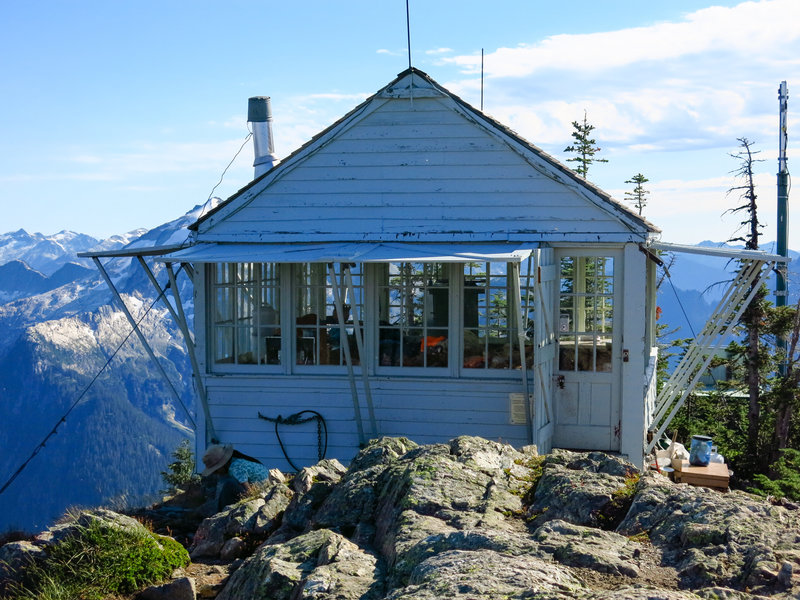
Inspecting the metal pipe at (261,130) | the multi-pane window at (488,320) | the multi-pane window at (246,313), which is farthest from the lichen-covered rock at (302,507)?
the metal pipe at (261,130)

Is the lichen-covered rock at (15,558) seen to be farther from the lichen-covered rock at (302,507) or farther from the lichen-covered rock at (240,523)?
the lichen-covered rock at (302,507)

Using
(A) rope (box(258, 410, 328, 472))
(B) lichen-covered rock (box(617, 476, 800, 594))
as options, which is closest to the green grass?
(B) lichen-covered rock (box(617, 476, 800, 594))

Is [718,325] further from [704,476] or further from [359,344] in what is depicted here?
[359,344]

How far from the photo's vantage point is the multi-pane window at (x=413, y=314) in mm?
11453

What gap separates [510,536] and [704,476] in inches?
255

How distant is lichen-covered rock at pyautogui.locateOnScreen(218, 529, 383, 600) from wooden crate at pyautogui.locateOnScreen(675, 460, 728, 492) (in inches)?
237

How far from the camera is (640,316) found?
36.2 ft

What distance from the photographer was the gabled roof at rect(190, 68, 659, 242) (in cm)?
1105

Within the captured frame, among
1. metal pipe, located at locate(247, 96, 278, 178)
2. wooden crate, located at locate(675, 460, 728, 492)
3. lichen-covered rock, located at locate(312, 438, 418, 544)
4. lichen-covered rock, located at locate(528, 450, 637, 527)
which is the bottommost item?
wooden crate, located at locate(675, 460, 728, 492)

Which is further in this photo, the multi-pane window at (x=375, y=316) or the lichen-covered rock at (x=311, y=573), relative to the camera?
the multi-pane window at (x=375, y=316)

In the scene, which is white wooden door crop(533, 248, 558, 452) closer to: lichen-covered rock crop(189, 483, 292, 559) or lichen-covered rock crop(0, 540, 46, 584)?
lichen-covered rock crop(189, 483, 292, 559)

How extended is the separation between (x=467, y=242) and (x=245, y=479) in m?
3.80

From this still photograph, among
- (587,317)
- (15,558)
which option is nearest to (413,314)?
(587,317)

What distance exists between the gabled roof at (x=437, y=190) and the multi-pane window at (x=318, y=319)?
54 cm
